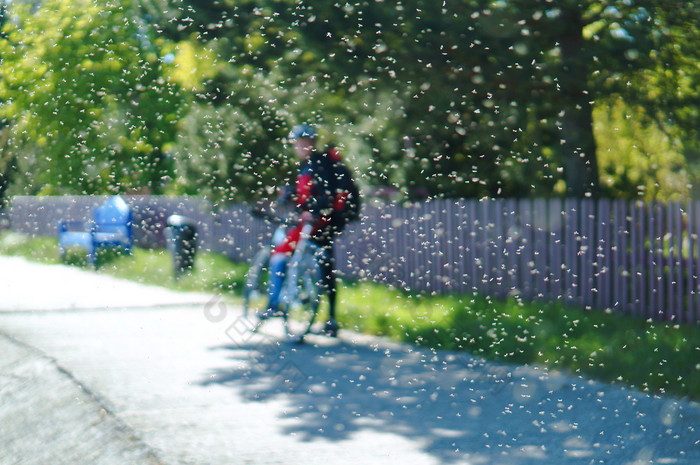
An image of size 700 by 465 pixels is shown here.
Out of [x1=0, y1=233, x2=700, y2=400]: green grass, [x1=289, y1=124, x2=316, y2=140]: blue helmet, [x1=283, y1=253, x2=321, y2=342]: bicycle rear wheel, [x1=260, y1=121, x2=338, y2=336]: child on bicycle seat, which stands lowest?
[x1=0, y1=233, x2=700, y2=400]: green grass

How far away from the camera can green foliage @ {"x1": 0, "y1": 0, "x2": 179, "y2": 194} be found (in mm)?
31000

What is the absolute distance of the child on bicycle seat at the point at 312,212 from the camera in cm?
799

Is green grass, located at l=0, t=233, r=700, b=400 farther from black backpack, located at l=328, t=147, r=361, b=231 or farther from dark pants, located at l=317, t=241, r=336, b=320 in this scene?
black backpack, located at l=328, t=147, r=361, b=231

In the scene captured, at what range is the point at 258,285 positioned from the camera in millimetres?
8688

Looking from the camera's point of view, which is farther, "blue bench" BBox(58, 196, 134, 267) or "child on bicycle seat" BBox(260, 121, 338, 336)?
"blue bench" BBox(58, 196, 134, 267)

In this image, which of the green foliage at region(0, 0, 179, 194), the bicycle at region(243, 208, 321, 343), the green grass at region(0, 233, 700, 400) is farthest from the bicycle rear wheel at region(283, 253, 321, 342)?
the green foliage at region(0, 0, 179, 194)

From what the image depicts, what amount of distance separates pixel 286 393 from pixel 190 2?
254 inches

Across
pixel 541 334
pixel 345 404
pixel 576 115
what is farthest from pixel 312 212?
pixel 576 115

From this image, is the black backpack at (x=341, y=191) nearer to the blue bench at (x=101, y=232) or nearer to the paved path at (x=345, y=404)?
the paved path at (x=345, y=404)

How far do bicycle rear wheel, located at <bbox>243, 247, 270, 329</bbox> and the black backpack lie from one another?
0.77 meters

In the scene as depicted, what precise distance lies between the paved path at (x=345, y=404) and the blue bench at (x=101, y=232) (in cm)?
1191

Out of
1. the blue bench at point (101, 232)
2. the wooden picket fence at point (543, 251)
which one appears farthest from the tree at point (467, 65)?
the blue bench at point (101, 232)

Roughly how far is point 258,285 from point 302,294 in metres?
0.59

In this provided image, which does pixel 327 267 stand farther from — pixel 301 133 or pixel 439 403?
pixel 439 403
